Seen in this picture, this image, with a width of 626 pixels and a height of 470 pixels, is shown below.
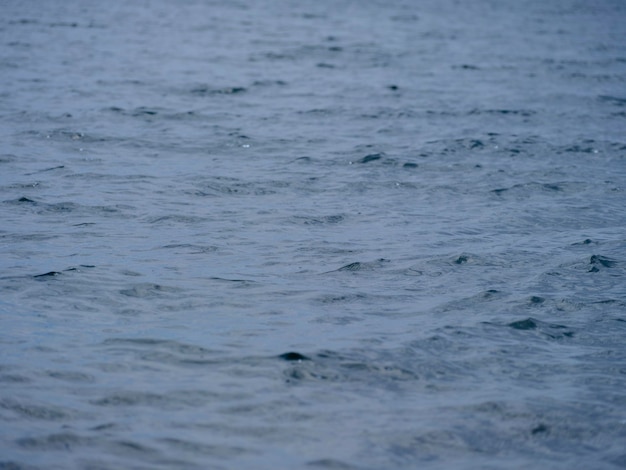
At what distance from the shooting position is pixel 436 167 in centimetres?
1781

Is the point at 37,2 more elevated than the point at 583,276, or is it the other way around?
the point at 37,2

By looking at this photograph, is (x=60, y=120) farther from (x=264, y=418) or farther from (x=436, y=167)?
(x=264, y=418)

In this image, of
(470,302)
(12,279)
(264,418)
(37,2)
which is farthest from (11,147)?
(37,2)

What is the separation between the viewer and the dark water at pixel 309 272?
839cm

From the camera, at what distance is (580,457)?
8.16 meters

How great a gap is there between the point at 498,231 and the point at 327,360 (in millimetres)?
5236

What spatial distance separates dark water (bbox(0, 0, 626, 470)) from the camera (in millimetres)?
8391

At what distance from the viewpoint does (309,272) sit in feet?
39.8

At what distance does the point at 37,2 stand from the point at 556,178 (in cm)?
3113

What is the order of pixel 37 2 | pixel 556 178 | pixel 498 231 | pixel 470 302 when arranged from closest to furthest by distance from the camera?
pixel 470 302
pixel 498 231
pixel 556 178
pixel 37 2

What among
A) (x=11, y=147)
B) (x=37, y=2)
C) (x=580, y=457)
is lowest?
(x=580, y=457)

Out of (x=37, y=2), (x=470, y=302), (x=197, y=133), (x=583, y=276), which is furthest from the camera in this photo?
(x=37, y=2)

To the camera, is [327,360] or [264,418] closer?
[264,418]

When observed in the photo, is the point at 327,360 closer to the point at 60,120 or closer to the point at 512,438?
the point at 512,438
